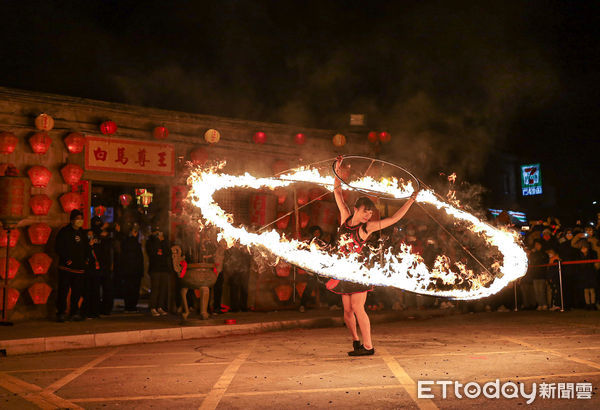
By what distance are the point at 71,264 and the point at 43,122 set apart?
3.28m

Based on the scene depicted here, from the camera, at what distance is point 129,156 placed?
1395 cm

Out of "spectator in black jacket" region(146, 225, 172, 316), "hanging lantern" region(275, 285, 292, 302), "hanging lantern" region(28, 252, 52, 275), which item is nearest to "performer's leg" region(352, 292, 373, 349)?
"spectator in black jacket" region(146, 225, 172, 316)

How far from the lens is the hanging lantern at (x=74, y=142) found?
1316 centimetres

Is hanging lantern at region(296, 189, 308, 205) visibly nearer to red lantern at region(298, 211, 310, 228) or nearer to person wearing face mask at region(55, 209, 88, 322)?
red lantern at region(298, 211, 310, 228)

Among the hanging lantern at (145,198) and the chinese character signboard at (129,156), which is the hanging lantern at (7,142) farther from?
the hanging lantern at (145,198)

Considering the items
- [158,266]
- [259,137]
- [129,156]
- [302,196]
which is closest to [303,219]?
[302,196]

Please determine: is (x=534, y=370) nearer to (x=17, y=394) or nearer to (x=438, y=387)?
(x=438, y=387)

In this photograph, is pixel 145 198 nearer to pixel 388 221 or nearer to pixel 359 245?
pixel 359 245

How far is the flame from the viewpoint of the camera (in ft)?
25.9

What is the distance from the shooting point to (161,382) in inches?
247

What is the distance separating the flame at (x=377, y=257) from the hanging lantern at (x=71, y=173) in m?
2.51

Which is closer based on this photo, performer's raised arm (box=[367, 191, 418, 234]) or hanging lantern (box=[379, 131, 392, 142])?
performer's raised arm (box=[367, 191, 418, 234])

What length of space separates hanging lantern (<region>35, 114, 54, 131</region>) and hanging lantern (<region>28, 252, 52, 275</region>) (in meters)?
2.75

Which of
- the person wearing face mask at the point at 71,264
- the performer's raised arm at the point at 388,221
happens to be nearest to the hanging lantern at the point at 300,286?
the person wearing face mask at the point at 71,264
